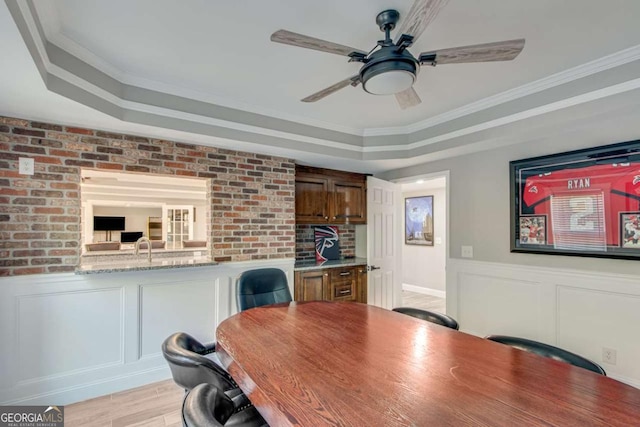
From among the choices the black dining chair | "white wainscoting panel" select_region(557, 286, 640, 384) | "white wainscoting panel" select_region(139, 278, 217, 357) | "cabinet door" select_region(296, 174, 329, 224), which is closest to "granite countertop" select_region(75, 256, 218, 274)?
"white wainscoting panel" select_region(139, 278, 217, 357)

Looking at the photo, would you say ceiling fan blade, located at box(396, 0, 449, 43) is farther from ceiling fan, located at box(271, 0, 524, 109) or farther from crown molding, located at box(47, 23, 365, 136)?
crown molding, located at box(47, 23, 365, 136)

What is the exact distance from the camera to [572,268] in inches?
102

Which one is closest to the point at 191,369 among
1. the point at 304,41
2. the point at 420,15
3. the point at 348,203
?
the point at 304,41

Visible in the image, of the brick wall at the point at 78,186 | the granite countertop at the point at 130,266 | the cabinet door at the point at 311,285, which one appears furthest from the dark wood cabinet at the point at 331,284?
the granite countertop at the point at 130,266

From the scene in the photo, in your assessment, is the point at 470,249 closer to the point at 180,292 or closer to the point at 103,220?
the point at 180,292

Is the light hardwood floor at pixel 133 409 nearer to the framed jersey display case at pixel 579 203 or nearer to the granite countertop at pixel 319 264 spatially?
the granite countertop at pixel 319 264

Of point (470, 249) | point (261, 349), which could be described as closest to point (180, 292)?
point (261, 349)

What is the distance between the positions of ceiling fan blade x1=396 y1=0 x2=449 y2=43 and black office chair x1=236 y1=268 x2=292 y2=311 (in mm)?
1945

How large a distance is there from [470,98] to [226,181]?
2.45 meters

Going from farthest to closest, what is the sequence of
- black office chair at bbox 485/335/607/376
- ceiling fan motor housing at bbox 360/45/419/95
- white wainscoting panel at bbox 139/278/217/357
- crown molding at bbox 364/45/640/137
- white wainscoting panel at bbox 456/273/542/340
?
white wainscoting panel at bbox 456/273/542/340, white wainscoting panel at bbox 139/278/217/357, crown molding at bbox 364/45/640/137, ceiling fan motor housing at bbox 360/45/419/95, black office chair at bbox 485/335/607/376

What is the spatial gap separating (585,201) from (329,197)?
261 centimetres

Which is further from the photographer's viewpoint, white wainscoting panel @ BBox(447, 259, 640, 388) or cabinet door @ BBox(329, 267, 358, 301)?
cabinet door @ BBox(329, 267, 358, 301)

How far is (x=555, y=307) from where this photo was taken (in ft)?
8.82

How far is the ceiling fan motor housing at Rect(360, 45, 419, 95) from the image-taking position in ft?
5.16
